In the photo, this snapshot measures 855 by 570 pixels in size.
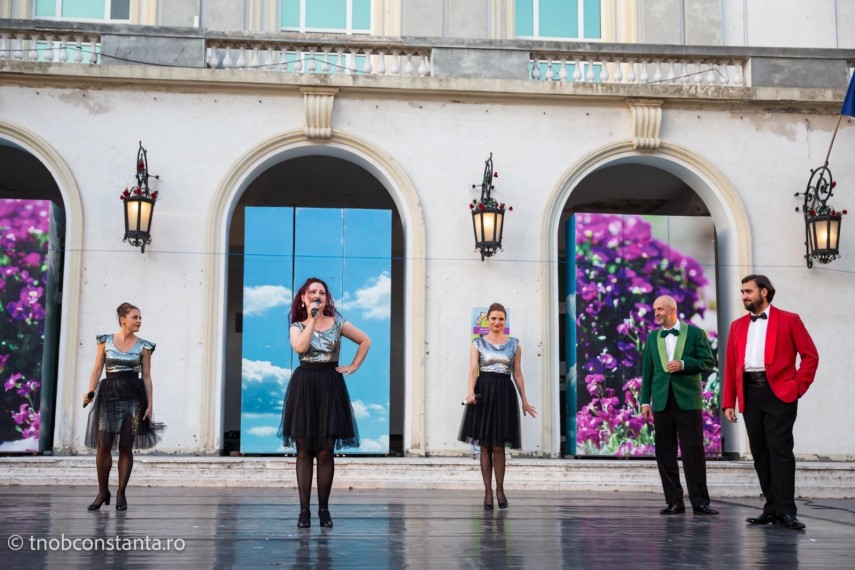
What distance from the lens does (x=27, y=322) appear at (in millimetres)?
13516

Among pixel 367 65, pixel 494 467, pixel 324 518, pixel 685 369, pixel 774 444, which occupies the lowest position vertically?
pixel 324 518

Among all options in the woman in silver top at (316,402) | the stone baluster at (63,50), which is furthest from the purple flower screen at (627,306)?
the stone baluster at (63,50)

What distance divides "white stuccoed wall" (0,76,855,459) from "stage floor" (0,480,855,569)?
3399 mm

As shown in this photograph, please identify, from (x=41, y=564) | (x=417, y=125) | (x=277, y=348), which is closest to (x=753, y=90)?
(x=417, y=125)

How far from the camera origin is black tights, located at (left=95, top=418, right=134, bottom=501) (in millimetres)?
8633

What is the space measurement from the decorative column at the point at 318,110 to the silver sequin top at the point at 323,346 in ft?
22.9

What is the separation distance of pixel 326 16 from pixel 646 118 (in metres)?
5.40

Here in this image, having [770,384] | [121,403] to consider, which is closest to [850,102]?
[770,384]

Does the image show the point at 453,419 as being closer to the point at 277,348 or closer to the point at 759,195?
the point at 277,348

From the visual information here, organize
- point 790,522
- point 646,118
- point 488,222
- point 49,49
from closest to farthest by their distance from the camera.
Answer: point 790,522 < point 488,222 < point 49,49 < point 646,118

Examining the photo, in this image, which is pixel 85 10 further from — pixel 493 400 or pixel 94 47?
pixel 493 400

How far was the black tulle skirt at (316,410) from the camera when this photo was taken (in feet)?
23.9

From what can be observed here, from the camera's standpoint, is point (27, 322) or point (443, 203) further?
point (443, 203)

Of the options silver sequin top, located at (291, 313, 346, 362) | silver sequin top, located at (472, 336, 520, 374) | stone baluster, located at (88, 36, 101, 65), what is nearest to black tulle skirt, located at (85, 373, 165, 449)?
silver sequin top, located at (291, 313, 346, 362)
